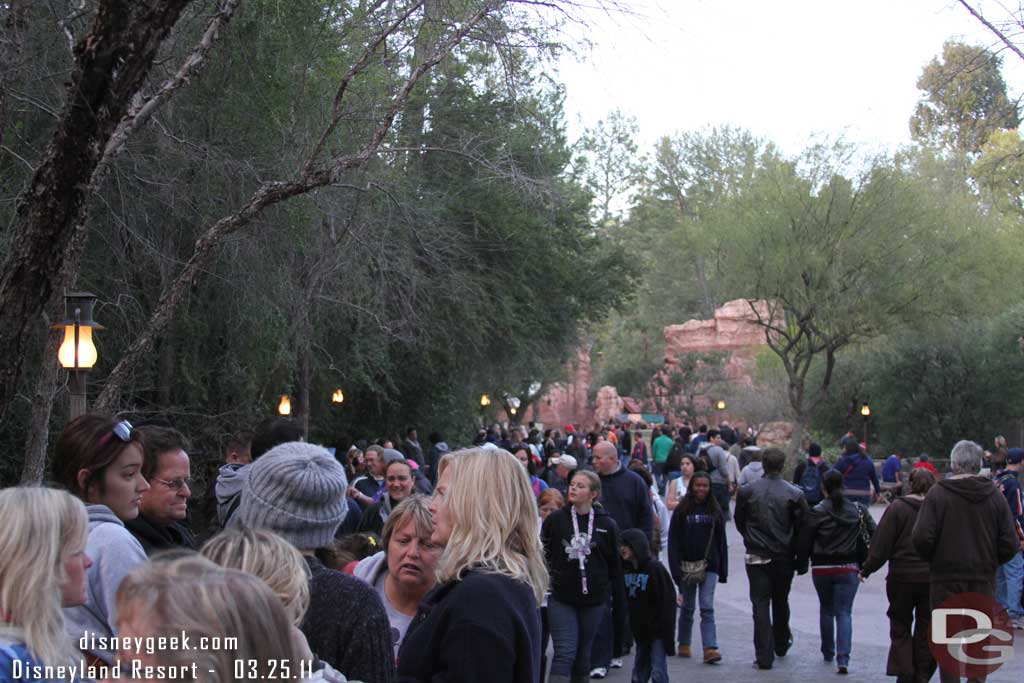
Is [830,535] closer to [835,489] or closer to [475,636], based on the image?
[835,489]

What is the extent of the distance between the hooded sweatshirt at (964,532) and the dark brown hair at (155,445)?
5.36m

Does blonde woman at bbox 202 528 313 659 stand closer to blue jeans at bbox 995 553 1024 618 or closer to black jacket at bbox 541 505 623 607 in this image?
black jacket at bbox 541 505 623 607

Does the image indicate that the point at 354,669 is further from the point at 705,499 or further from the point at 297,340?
the point at 297,340

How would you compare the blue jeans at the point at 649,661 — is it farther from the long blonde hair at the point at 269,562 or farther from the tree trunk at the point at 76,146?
the long blonde hair at the point at 269,562

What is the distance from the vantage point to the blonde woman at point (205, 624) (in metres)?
1.99

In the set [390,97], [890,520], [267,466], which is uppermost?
[390,97]

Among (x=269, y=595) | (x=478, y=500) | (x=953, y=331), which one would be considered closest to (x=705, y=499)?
(x=478, y=500)

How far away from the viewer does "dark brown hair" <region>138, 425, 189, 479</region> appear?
13.8 ft

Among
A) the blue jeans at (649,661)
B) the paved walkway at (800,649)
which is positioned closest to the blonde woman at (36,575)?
the blue jeans at (649,661)

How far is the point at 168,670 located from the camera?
78.9 inches

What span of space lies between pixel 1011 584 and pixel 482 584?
9877mm

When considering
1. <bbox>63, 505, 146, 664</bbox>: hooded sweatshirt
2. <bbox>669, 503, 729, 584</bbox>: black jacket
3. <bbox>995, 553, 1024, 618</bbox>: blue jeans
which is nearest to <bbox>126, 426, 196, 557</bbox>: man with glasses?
<bbox>63, 505, 146, 664</bbox>: hooded sweatshirt

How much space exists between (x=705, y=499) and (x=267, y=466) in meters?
7.01

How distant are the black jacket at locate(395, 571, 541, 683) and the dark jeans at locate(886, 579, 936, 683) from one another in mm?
5687
